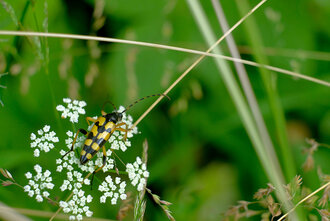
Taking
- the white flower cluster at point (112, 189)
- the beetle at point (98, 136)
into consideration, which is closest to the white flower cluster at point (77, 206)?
the white flower cluster at point (112, 189)

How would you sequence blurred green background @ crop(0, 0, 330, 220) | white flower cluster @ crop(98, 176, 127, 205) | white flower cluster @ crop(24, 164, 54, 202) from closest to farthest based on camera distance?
white flower cluster @ crop(24, 164, 54, 202), white flower cluster @ crop(98, 176, 127, 205), blurred green background @ crop(0, 0, 330, 220)

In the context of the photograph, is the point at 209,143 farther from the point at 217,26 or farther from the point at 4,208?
the point at 4,208

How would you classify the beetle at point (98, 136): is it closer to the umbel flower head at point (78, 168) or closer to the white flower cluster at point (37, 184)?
the umbel flower head at point (78, 168)

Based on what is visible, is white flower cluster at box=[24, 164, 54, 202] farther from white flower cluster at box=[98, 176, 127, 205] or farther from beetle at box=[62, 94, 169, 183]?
white flower cluster at box=[98, 176, 127, 205]

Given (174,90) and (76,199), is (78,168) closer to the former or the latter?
(76,199)

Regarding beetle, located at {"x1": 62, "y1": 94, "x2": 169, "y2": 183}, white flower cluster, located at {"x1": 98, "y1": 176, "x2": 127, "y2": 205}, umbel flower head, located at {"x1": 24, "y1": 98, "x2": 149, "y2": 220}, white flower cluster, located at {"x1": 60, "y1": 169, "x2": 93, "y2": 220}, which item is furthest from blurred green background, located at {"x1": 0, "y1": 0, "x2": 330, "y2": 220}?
white flower cluster, located at {"x1": 98, "y1": 176, "x2": 127, "y2": 205}

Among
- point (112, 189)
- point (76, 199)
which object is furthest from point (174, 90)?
point (76, 199)

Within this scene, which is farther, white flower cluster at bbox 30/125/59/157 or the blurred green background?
the blurred green background

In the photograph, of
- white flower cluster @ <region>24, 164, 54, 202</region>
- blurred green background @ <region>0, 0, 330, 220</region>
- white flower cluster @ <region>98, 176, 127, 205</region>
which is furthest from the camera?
blurred green background @ <region>0, 0, 330, 220</region>
